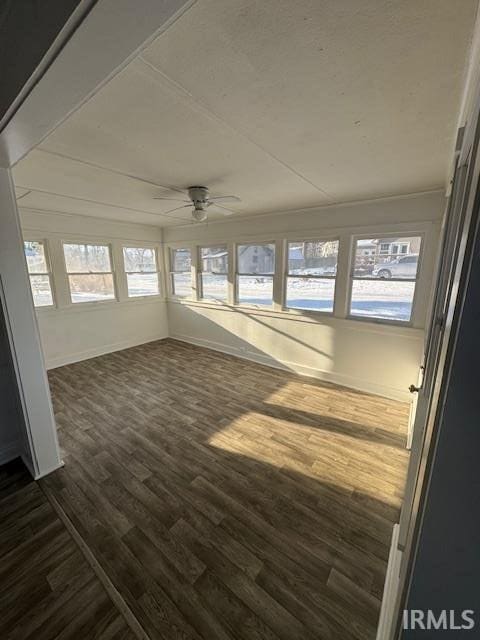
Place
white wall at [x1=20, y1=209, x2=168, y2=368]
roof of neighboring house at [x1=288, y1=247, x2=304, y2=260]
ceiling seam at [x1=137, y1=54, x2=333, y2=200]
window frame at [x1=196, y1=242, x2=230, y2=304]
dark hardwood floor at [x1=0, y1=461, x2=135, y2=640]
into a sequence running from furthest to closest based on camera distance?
window frame at [x1=196, y1=242, x2=230, y2=304] < white wall at [x1=20, y1=209, x2=168, y2=368] < roof of neighboring house at [x1=288, y1=247, x2=304, y2=260] < dark hardwood floor at [x1=0, y1=461, x2=135, y2=640] < ceiling seam at [x1=137, y1=54, x2=333, y2=200]

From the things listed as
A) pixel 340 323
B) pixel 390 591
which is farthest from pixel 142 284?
pixel 390 591

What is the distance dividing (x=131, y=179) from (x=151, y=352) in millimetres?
3301

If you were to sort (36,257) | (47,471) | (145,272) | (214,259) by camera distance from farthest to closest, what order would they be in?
1. (145,272)
2. (214,259)
3. (36,257)
4. (47,471)

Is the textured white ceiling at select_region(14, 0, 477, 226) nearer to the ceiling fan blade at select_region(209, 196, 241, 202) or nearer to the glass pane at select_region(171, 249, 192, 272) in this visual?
the ceiling fan blade at select_region(209, 196, 241, 202)

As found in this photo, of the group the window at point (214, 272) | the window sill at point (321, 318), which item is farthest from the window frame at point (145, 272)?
the window at point (214, 272)

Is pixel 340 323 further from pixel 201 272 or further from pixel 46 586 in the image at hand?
pixel 46 586

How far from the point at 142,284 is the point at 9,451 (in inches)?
147

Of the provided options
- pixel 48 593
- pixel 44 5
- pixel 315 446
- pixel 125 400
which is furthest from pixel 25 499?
pixel 44 5

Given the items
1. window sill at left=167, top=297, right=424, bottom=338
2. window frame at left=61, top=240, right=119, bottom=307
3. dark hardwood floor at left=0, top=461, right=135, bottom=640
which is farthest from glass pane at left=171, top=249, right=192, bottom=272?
dark hardwood floor at left=0, top=461, right=135, bottom=640

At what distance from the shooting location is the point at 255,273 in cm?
438

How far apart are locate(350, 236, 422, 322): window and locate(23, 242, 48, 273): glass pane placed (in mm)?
4719

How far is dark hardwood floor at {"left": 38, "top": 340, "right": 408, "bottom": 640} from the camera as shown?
1288 millimetres

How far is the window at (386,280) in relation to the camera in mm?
3055

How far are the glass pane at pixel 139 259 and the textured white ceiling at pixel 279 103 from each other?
2.51 metres
